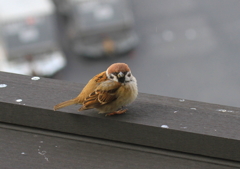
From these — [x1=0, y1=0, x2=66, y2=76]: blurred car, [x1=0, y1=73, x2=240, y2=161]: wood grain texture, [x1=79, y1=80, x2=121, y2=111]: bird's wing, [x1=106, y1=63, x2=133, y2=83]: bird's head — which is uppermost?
[x1=0, y1=0, x2=66, y2=76]: blurred car

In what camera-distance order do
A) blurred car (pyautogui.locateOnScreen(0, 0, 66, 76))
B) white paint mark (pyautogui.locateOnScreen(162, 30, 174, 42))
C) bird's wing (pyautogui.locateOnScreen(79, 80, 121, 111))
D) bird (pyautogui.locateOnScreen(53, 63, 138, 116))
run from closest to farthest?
bird (pyautogui.locateOnScreen(53, 63, 138, 116))
bird's wing (pyautogui.locateOnScreen(79, 80, 121, 111))
blurred car (pyautogui.locateOnScreen(0, 0, 66, 76))
white paint mark (pyautogui.locateOnScreen(162, 30, 174, 42))

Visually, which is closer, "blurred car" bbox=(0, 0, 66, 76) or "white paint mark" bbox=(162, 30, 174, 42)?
"blurred car" bbox=(0, 0, 66, 76)

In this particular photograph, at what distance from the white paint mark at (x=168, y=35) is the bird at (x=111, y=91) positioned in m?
26.1

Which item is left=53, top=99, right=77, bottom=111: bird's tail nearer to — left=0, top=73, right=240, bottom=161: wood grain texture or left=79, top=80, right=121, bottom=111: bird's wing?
left=0, top=73, right=240, bottom=161: wood grain texture

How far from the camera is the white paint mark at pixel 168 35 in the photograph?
95.3ft

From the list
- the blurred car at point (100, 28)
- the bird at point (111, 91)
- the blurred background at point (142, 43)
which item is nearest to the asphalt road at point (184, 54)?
the blurred background at point (142, 43)

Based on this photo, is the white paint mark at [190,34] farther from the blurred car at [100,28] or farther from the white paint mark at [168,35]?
the blurred car at [100,28]

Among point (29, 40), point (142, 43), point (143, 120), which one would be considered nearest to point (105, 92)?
point (143, 120)

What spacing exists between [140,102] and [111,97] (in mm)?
356

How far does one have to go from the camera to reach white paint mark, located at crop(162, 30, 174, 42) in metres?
29.1

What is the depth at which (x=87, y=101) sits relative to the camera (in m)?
2.91

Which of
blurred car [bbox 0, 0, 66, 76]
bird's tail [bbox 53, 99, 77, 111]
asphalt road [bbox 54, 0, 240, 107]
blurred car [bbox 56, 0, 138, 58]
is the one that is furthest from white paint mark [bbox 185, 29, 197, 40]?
bird's tail [bbox 53, 99, 77, 111]

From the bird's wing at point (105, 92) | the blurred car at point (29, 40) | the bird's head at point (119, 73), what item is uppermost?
the blurred car at point (29, 40)

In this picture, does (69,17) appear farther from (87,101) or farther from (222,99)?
(87,101)
